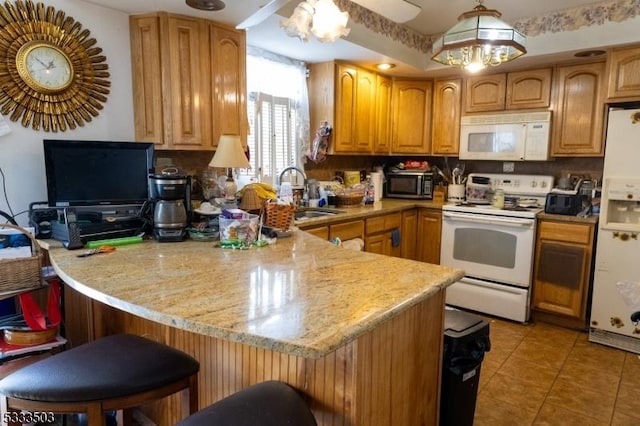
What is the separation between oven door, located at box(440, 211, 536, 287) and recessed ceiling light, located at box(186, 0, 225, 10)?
99.9 inches

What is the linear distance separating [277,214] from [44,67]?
145cm

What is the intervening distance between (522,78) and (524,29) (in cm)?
→ 43

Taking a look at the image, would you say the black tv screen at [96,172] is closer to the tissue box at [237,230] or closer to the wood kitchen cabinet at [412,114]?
the tissue box at [237,230]

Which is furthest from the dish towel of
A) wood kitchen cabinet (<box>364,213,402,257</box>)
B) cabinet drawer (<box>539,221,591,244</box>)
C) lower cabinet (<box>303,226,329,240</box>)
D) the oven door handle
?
cabinet drawer (<box>539,221,591,244</box>)

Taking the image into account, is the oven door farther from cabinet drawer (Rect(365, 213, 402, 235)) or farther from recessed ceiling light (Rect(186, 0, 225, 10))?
recessed ceiling light (Rect(186, 0, 225, 10))

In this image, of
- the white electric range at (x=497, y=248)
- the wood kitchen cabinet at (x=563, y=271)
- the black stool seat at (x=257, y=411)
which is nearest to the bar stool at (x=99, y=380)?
the black stool seat at (x=257, y=411)

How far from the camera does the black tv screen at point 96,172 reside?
1996 mm

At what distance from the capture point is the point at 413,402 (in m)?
1.42

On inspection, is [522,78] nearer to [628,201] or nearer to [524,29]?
[524,29]

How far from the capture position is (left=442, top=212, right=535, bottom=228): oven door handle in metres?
3.28

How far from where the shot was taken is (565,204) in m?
3.25

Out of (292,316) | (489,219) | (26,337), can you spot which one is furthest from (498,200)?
(26,337)

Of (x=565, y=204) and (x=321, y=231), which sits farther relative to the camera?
(x=565, y=204)

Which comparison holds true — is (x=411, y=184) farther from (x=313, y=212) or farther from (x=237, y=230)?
(x=237, y=230)
